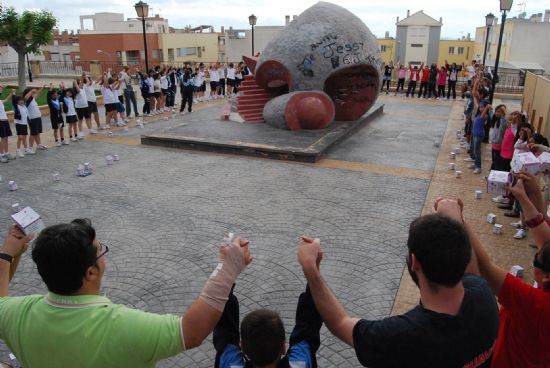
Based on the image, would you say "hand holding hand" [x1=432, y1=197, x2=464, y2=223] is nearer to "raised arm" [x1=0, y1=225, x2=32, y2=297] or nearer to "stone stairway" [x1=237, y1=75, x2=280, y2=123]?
"raised arm" [x1=0, y1=225, x2=32, y2=297]

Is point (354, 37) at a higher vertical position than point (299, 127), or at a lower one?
higher

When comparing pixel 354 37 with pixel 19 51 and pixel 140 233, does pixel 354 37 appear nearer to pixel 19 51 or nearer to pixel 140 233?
pixel 140 233

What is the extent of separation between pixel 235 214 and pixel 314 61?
6.58 metres

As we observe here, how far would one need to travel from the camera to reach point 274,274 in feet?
18.8

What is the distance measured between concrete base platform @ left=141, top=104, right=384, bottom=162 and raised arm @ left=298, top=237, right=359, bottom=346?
838cm

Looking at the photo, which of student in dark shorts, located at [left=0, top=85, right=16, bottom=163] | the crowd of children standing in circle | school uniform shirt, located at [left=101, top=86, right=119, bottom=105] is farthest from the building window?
student in dark shorts, located at [left=0, top=85, right=16, bottom=163]

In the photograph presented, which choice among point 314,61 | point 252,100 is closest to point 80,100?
point 252,100

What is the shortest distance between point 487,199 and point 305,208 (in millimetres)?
3491

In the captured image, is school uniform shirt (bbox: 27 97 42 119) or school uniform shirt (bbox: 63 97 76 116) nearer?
school uniform shirt (bbox: 27 97 42 119)

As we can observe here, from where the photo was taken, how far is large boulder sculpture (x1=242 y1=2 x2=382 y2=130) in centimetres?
1258

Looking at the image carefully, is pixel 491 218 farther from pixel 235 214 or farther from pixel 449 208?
pixel 449 208

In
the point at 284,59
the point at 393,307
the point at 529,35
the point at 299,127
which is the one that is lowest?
the point at 393,307

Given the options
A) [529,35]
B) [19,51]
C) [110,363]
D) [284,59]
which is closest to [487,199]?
[284,59]

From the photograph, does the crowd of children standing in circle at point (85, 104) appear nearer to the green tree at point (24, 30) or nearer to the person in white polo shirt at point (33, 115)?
the person in white polo shirt at point (33, 115)
